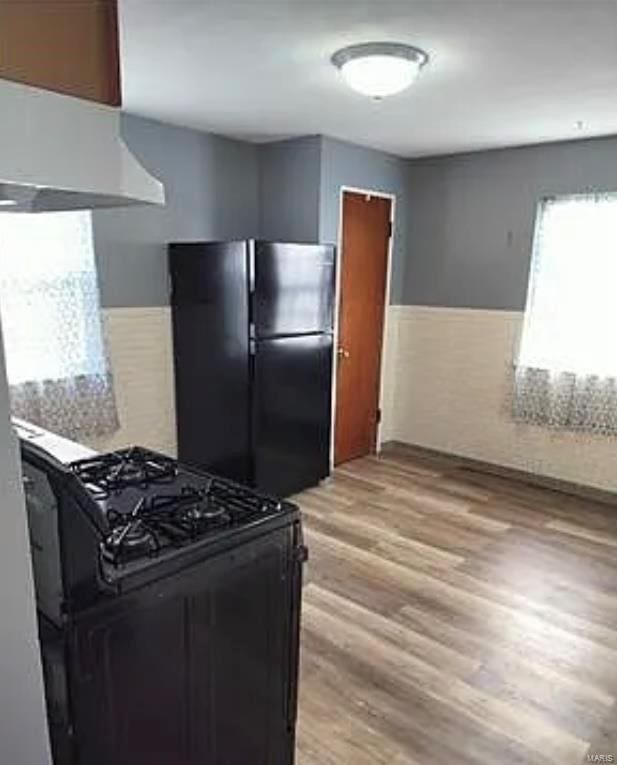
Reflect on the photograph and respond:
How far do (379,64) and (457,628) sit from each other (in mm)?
2435

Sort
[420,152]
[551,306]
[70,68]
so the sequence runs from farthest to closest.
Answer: [420,152], [551,306], [70,68]

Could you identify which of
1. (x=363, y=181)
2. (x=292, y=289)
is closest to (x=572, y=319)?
(x=363, y=181)

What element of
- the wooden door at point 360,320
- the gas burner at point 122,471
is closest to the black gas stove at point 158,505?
the gas burner at point 122,471

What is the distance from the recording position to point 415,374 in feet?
16.5

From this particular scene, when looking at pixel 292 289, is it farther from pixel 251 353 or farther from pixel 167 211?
pixel 167 211

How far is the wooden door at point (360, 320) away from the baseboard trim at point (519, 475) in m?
0.41

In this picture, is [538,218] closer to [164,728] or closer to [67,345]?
[67,345]

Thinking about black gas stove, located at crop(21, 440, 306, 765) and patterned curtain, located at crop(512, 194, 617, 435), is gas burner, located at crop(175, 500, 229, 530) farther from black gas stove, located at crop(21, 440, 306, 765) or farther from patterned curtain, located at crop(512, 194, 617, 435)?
patterned curtain, located at crop(512, 194, 617, 435)

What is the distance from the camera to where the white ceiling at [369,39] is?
1995 mm

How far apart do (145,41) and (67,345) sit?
66.3 inches

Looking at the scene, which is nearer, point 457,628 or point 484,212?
point 457,628

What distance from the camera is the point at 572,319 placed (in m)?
4.04

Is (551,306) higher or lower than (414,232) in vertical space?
lower

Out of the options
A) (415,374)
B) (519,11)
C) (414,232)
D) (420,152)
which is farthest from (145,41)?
(415,374)
